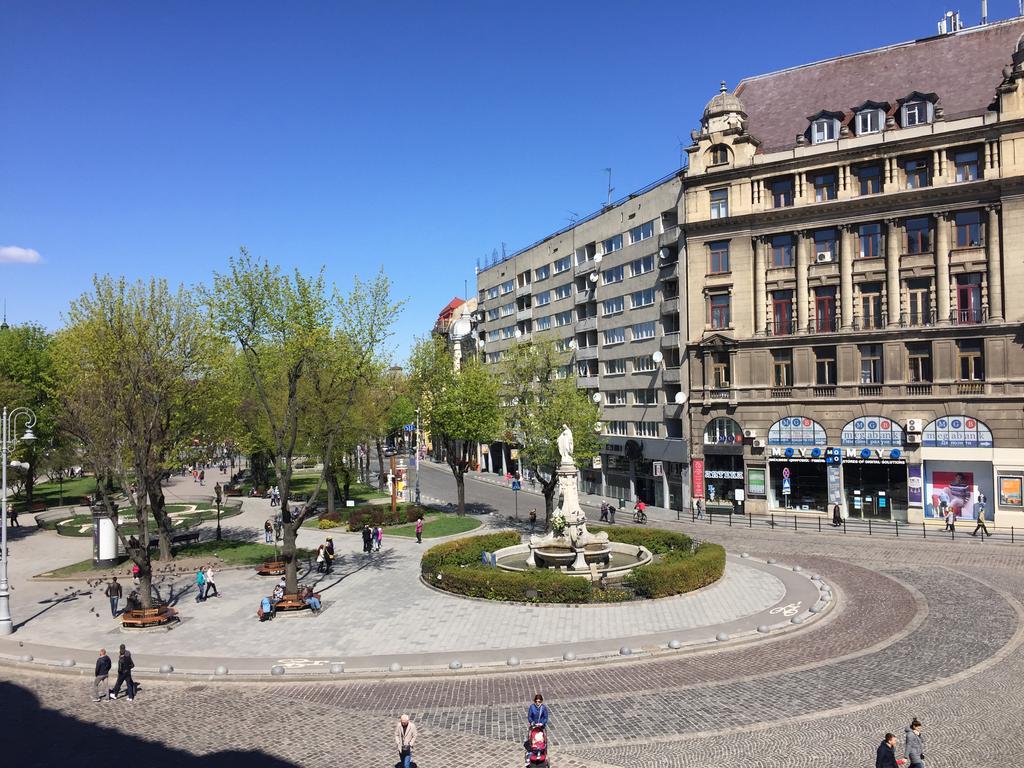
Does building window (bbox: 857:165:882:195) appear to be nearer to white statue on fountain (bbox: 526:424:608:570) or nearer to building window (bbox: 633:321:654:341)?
building window (bbox: 633:321:654:341)

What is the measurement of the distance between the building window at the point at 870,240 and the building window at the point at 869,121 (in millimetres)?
6633

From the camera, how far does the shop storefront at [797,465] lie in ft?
166

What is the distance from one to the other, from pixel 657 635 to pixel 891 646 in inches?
278

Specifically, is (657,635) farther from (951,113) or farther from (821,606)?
(951,113)

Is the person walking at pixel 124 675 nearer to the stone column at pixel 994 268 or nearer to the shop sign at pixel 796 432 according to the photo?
the shop sign at pixel 796 432

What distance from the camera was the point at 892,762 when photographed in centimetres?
1337

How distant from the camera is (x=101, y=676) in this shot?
19.6 m

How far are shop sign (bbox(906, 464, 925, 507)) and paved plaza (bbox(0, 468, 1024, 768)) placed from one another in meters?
19.2

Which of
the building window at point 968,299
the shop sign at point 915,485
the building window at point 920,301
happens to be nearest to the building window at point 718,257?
the building window at point 920,301

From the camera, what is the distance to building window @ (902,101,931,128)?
158 ft

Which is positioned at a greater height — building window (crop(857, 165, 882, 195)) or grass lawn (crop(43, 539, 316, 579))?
building window (crop(857, 165, 882, 195))

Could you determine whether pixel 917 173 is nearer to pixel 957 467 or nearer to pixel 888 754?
pixel 957 467

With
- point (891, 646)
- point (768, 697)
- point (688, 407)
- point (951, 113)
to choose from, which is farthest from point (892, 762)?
point (951, 113)

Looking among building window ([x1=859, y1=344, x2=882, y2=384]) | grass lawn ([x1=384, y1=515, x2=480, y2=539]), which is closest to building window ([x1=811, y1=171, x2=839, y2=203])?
building window ([x1=859, y1=344, x2=882, y2=384])
